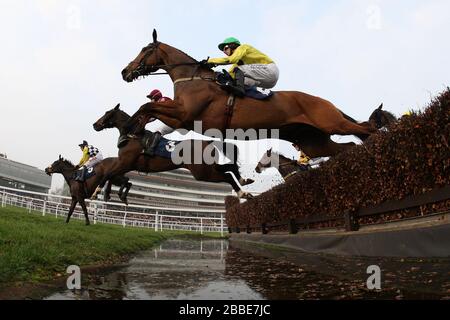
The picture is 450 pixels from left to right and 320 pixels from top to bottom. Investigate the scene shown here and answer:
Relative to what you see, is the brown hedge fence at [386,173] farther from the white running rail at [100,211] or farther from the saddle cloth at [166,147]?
the white running rail at [100,211]

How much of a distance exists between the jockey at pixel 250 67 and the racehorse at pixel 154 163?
4.52ft

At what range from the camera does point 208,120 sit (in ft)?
18.3

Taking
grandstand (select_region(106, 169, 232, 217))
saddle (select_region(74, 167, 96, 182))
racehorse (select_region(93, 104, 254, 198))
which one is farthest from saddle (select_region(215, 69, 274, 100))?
grandstand (select_region(106, 169, 232, 217))

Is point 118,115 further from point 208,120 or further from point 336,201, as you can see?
point 336,201

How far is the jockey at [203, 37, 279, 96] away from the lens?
18.9 feet

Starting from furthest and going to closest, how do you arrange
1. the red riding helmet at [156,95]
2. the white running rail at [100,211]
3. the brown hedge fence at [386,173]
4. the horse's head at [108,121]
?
1. the white running rail at [100,211]
2. the horse's head at [108,121]
3. the red riding helmet at [156,95]
4. the brown hedge fence at [386,173]

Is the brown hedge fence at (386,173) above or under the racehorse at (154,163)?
under

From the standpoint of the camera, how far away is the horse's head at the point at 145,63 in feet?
20.4

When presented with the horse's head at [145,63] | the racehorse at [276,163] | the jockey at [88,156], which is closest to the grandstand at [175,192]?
the jockey at [88,156]

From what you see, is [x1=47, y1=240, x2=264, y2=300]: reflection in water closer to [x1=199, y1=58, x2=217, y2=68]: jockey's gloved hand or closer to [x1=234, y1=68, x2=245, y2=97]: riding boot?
[x1=234, y1=68, x2=245, y2=97]: riding boot
